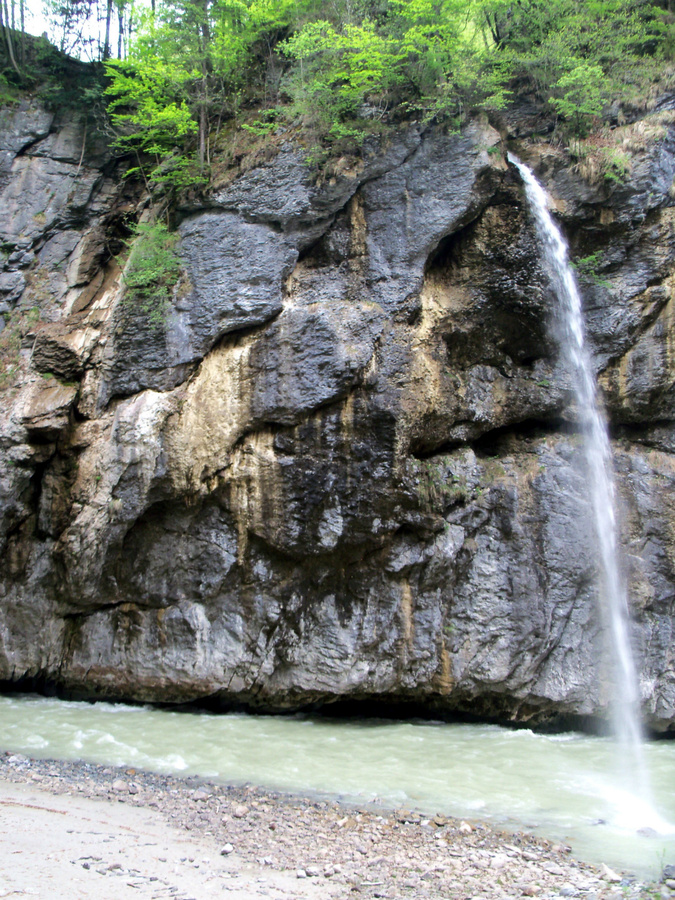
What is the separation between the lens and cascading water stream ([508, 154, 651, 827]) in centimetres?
930

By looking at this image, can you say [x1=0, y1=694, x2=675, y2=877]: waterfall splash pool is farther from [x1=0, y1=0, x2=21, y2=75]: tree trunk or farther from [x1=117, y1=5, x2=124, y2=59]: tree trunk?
[x1=117, y1=5, x2=124, y2=59]: tree trunk

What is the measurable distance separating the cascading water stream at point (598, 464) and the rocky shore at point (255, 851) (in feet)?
15.7

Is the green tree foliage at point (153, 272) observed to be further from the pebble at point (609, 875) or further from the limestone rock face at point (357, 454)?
Result: the pebble at point (609, 875)

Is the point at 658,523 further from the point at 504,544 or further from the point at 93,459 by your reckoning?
the point at 93,459

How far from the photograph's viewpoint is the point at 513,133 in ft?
37.3

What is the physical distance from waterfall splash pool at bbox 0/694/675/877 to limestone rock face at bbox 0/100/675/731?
568 millimetres

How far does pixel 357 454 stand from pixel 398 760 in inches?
165

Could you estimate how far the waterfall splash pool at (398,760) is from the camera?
591 cm

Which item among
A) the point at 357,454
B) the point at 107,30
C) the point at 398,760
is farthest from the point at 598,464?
the point at 107,30

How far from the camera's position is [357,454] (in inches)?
370

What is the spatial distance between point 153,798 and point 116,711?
3.82 meters

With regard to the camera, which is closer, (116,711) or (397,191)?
(116,711)

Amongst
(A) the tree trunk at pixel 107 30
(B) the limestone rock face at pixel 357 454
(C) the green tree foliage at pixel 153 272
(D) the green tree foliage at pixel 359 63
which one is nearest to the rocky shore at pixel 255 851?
(B) the limestone rock face at pixel 357 454

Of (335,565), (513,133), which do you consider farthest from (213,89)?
(335,565)
